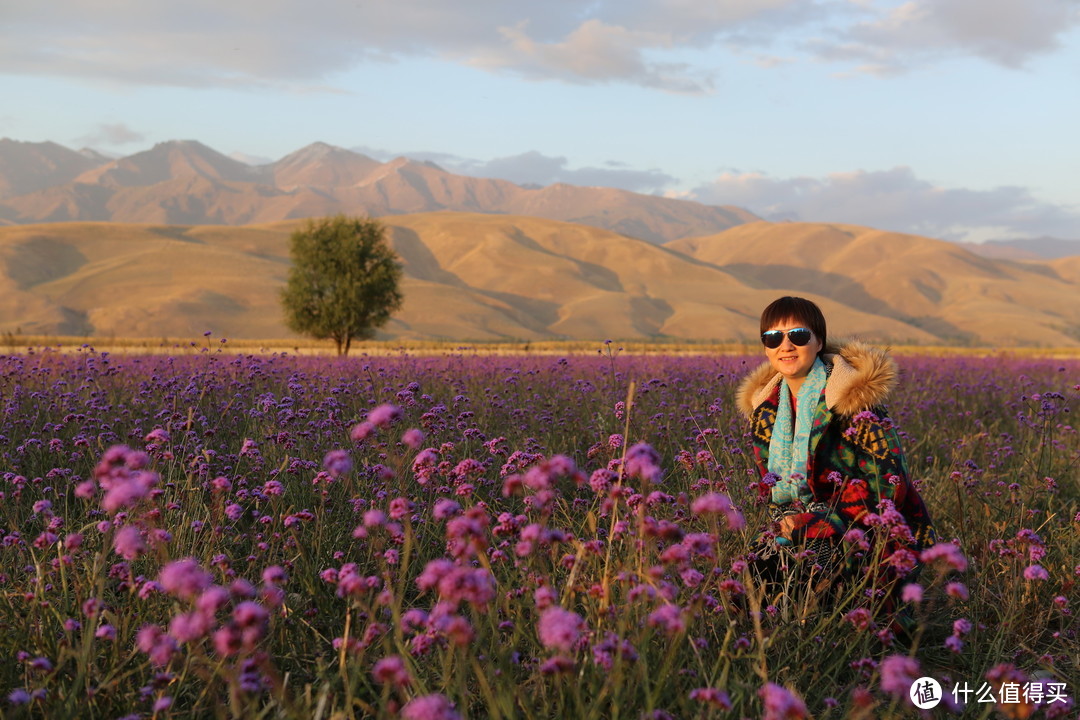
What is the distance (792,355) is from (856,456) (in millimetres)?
617

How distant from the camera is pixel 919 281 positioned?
147 metres

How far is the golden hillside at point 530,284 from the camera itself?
70.6m

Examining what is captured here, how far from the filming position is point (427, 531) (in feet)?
13.3

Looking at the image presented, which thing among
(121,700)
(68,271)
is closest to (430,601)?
(121,700)

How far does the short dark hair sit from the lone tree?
27746 millimetres

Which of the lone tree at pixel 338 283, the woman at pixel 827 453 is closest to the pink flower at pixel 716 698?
the woman at pixel 827 453

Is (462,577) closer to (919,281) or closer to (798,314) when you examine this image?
(798,314)

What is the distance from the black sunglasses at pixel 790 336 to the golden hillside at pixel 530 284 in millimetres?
48044

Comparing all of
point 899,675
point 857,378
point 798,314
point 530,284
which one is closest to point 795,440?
point 857,378

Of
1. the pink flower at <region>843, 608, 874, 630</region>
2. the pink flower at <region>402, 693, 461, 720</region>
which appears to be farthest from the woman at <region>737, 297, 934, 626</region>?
the pink flower at <region>402, 693, 461, 720</region>

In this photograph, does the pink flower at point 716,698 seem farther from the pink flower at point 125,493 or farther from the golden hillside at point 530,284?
the golden hillside at point 530,284

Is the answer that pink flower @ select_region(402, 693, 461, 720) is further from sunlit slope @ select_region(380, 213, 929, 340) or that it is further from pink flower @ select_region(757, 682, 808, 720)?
sunlit slope @ select_region(380, 213, 929, 340)

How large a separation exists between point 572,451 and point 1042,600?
3315 millimetres

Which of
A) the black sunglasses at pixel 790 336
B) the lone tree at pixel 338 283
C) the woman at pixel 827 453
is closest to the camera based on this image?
the woman at pixel 827 453
